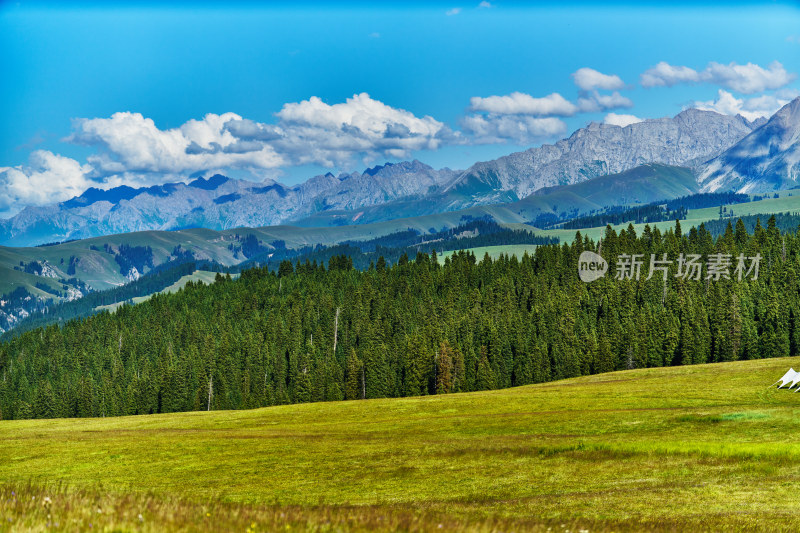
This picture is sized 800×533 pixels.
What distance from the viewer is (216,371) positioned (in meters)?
166

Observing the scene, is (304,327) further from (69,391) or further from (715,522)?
(715,522)

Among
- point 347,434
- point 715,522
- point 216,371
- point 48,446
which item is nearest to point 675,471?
point 715,522

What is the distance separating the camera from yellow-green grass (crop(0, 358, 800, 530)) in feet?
81.5

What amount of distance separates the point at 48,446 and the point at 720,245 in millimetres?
173440

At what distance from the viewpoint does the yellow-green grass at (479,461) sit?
24828 mm

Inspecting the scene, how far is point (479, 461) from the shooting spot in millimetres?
41094
